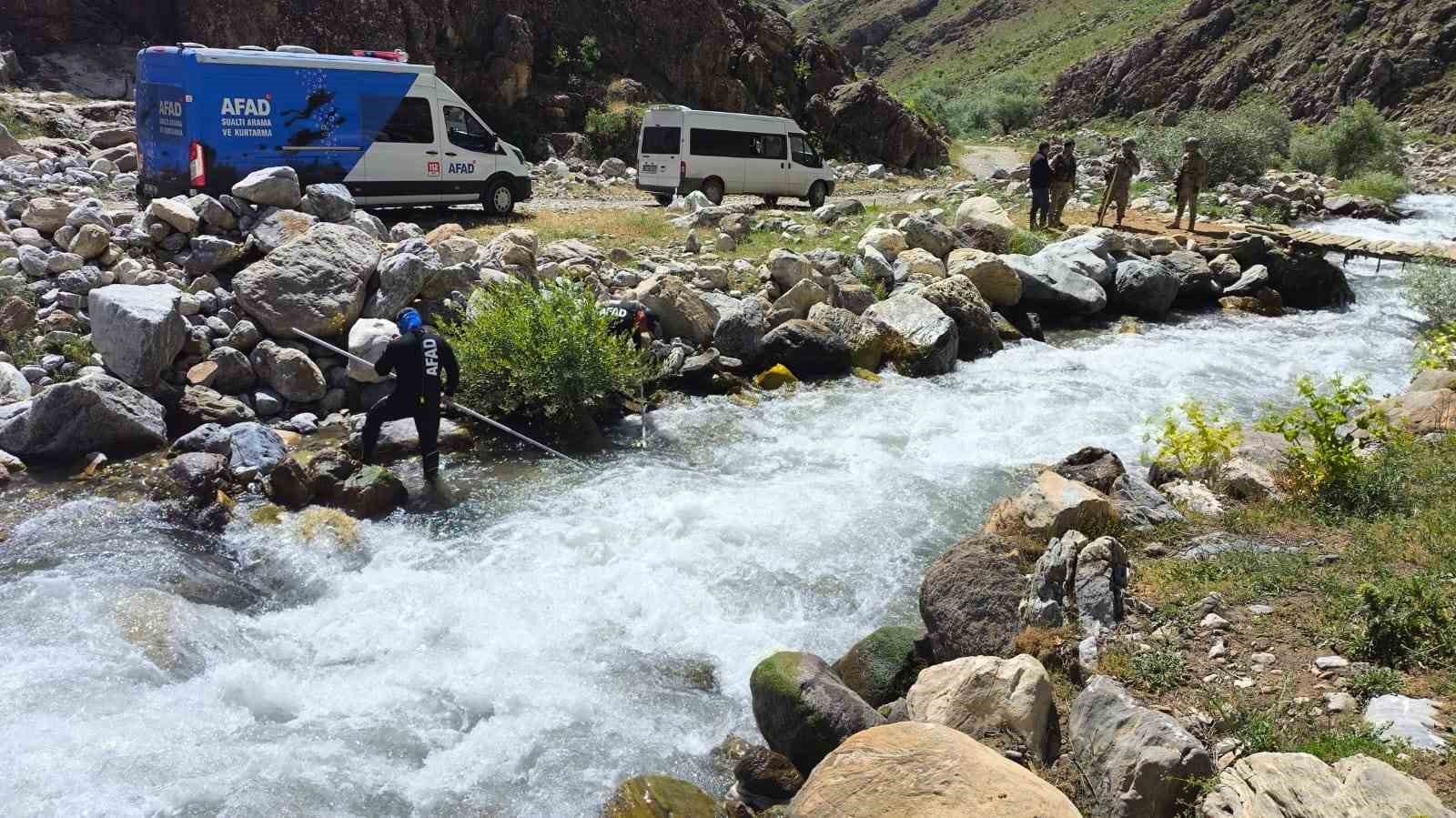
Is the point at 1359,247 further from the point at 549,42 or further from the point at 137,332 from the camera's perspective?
the point at 549,42

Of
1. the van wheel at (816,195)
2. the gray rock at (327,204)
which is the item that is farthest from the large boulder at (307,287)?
the van wheel at (816,195)

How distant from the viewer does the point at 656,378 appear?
12727 mm

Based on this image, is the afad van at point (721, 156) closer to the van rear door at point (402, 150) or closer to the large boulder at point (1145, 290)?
the van rear door at point (402, 150)

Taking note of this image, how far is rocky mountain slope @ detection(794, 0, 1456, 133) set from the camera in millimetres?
51812

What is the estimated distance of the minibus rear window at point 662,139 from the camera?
24281 millimetres

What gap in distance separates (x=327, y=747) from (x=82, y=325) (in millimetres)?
7955

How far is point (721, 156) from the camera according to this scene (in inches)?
979

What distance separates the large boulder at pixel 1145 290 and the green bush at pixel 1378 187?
15621 mm

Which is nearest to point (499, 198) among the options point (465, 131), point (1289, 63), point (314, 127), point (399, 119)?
point (465, 131)

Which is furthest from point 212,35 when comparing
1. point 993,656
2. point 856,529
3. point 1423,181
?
point 1423,181

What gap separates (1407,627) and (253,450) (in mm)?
9642

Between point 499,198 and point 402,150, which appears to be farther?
point 499,198

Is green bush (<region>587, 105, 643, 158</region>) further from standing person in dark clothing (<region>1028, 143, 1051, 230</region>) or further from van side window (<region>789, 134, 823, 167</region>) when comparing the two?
standing person in dark clothing (<region>1028, 143, 1051, 230</region>)

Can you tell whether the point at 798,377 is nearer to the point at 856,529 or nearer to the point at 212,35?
the point at 856,529
